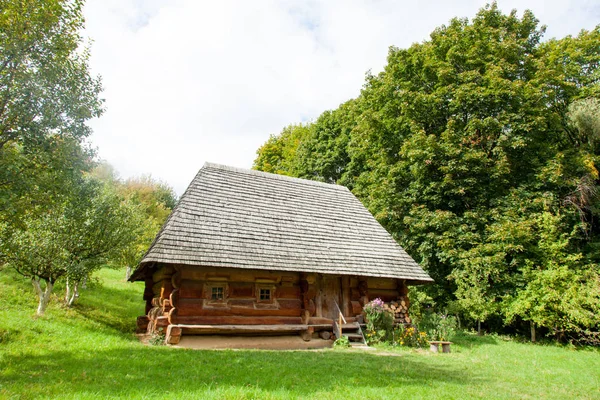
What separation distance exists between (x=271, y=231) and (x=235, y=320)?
10.3 feet

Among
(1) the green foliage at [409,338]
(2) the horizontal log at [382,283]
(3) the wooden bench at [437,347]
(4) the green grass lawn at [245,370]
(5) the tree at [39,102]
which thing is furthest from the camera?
(2) the horizontal log at [382,283]

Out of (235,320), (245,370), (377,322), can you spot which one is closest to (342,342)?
(377,322)

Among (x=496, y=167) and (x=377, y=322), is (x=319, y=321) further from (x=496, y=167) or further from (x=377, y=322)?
(x=496, y=167)

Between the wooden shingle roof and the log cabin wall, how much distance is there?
65 centimetres

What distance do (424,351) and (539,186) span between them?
33.0 feet

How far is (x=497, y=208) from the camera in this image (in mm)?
16969

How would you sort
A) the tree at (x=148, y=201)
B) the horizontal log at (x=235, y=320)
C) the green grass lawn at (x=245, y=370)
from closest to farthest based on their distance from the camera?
1. the green grass lawn at (x=245, y=370)
2. the horizontal log at (x=235, y=320)
3. the tree at (x=148, y=201)

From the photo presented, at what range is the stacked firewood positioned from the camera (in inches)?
530

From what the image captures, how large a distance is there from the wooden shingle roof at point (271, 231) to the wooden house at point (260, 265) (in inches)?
1.6

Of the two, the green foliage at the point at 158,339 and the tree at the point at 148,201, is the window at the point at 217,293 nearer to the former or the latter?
the green foliage at the point at 158,339

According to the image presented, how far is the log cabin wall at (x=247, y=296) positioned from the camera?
10.7m

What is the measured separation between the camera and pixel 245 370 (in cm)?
696

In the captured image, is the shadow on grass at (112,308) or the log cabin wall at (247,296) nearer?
the log cabin wall at (247,296)

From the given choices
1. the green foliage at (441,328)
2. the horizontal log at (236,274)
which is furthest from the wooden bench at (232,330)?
the green foliage at (441,328)
